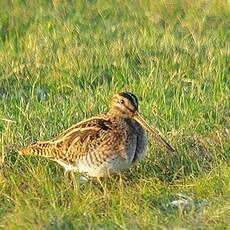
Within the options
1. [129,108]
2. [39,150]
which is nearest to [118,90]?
[129,108]

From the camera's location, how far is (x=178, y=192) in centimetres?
623

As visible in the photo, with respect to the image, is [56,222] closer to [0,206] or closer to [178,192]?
[0,206]

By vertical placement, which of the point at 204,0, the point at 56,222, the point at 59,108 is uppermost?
the point at 56,222

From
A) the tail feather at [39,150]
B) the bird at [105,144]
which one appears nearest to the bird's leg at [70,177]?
the bird at [105,144]

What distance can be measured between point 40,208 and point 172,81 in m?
2.80

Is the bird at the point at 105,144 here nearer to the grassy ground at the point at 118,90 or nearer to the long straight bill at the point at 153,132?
the long straight bill at the point at 153,132

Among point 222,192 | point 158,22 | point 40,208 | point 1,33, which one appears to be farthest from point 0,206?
point 158,22

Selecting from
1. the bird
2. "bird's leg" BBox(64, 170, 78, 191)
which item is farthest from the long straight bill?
"bird's leg" BBox(64, 170, 78, 191)

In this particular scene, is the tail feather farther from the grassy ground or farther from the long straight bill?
the long straight bill

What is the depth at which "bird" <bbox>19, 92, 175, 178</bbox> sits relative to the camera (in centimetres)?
635

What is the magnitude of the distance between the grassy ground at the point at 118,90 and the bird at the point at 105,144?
0.11 meters

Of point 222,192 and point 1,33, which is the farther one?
point 1,33

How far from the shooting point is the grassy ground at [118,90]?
5809 mm

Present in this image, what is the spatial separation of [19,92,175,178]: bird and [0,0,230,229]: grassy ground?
0.11 meters
